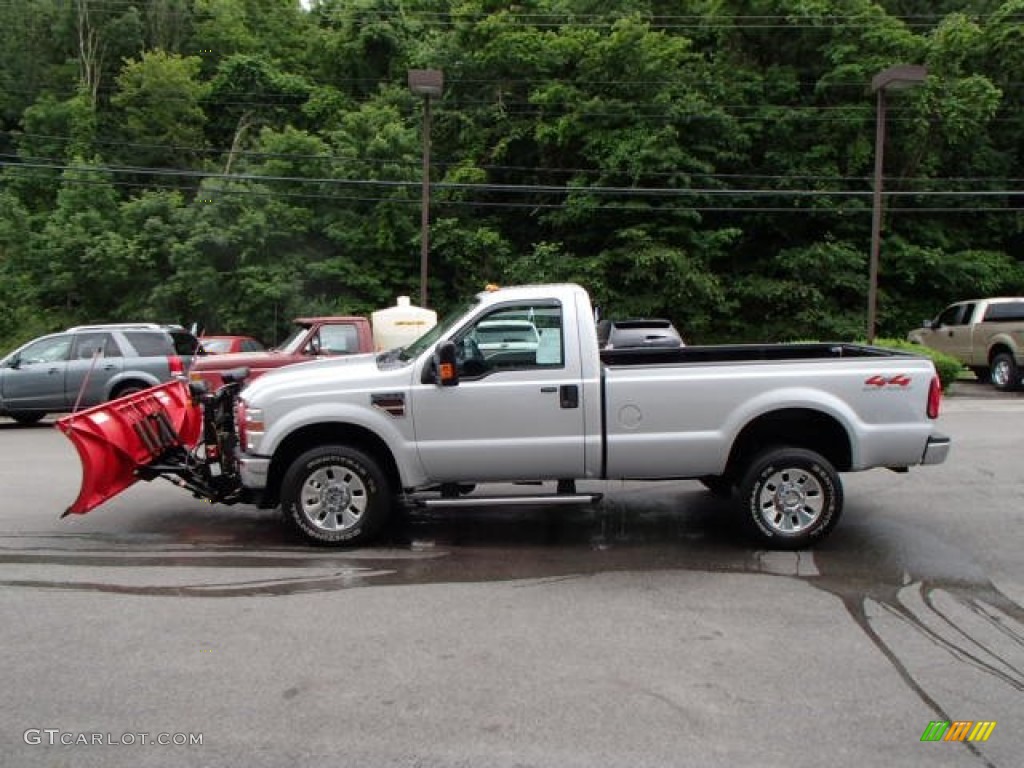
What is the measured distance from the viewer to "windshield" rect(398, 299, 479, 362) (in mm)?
6863

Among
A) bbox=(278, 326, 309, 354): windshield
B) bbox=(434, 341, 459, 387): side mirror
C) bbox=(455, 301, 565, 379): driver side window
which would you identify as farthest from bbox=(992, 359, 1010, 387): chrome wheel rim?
bbox=(434, 341, 459, 387): side mirror

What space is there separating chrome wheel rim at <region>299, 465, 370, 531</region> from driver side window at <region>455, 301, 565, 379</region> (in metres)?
1.24

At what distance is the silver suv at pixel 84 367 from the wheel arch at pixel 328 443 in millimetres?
8825

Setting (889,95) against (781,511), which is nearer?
(781,511)

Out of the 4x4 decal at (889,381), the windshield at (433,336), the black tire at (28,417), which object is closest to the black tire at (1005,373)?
the 4x4 decal at (889,381)

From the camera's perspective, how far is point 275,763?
351 cm

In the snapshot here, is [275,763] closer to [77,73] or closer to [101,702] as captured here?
[101,702]

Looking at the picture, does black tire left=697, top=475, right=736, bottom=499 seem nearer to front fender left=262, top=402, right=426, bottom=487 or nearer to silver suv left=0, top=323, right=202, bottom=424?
front fender left=262, top=402, right=426, bottom=487

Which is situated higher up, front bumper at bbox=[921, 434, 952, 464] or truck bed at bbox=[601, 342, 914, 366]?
truck bed at bbox=[601, 342, 914, 366]

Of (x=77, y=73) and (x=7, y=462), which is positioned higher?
(x=77, y=73)

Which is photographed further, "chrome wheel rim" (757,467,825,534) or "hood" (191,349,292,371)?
"hood" (191,349,292,371)

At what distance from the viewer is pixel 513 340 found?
22.3ft

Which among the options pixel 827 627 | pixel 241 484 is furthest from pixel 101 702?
pixel 827 627

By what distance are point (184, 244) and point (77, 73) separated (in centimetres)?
2458
